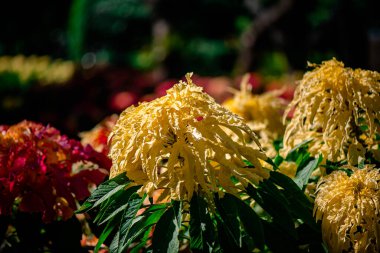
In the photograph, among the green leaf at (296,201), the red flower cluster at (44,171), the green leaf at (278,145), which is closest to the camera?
the green leaf at (296,201)

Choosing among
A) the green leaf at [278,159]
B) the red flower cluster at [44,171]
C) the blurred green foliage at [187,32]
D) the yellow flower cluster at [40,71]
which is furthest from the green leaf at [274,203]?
the yellow flower cluster at [40,71]

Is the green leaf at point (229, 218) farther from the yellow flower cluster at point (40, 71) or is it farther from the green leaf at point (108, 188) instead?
the yellow flower cluster at point (40, 71)

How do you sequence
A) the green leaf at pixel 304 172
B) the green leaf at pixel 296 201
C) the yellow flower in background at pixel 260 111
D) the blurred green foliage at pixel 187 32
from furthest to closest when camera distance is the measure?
the blurred green foliage at pixel 187 32 → the yellow flower in background at pixel 260 111 → the green leaf at pixel 304 172 → the green leaf at pixel 296 201

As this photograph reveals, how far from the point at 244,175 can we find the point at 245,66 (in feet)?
18.1

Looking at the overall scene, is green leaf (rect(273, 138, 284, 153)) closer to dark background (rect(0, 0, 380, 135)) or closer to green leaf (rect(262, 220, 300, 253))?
green leaf (rect(262, 220, 300, 253))

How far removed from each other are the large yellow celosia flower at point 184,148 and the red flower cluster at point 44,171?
0.30 meters

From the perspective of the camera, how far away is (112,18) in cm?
1659

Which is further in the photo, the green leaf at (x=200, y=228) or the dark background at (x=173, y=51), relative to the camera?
the dark background at (x=173, y=51)

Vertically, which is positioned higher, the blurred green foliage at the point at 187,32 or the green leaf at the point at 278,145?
the blurred green foliage at the point at 187,32

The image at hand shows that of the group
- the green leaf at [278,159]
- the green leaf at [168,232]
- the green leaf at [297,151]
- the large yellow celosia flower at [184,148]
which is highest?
the green leaf at [297,151]

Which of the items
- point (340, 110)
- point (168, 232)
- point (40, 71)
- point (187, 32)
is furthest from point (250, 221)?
point (187, 32)

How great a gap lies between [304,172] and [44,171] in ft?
2.23

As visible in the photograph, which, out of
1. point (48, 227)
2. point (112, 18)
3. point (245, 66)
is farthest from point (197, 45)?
point (48, 227)

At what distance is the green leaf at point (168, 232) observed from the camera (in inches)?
44.8
